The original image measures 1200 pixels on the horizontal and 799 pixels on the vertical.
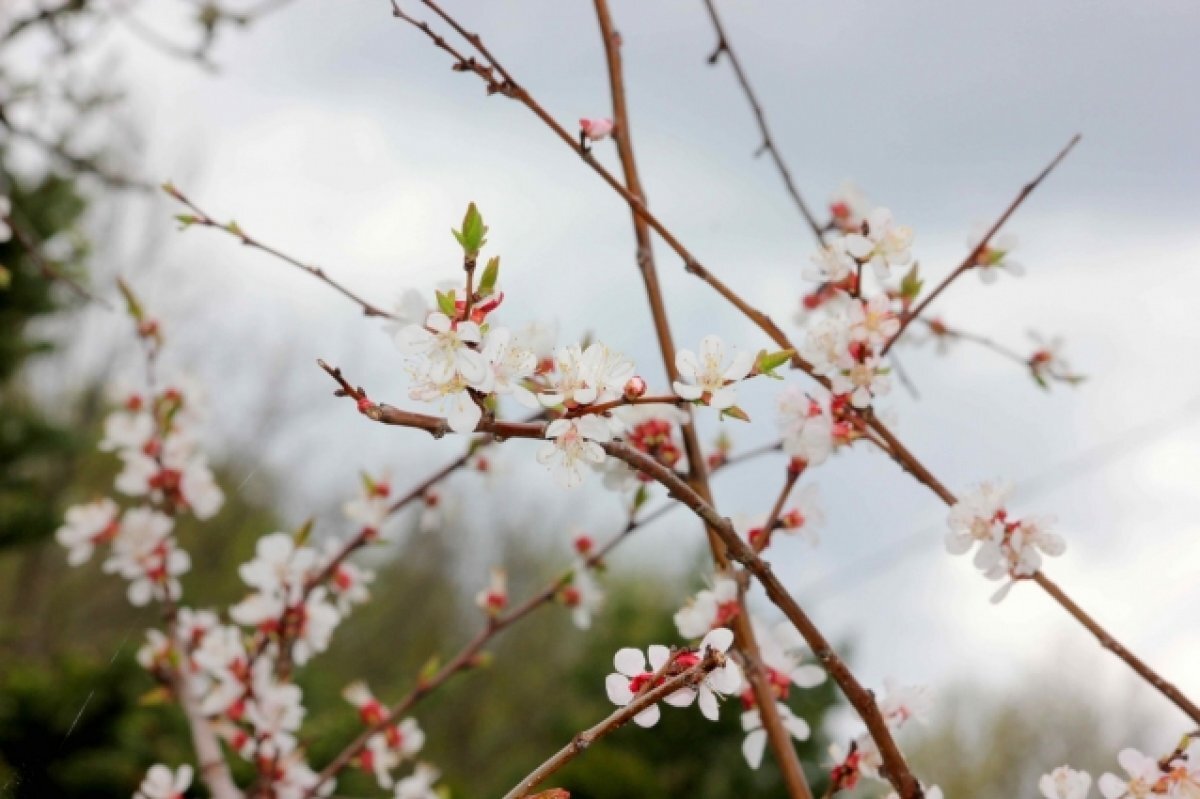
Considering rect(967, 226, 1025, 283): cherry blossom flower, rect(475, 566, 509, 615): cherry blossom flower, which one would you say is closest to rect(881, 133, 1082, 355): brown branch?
rect(967, 226, 1025, 283): cherry blossom flower

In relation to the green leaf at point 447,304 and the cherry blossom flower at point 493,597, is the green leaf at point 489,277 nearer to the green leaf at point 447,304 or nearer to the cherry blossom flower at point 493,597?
the green leaf at point 447,304

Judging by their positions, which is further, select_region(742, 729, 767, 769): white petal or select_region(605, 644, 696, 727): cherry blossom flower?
select_region(742, 729, 767, 769): white petal

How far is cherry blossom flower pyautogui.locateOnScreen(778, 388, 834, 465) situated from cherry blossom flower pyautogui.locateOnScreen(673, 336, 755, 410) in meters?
0.25

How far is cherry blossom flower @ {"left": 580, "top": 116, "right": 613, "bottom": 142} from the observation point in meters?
0.85

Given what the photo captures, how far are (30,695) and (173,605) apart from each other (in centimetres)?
300

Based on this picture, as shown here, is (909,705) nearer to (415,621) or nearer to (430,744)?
(430,744)

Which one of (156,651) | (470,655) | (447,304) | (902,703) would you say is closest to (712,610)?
(902,703)

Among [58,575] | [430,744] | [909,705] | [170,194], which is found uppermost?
[58,575]

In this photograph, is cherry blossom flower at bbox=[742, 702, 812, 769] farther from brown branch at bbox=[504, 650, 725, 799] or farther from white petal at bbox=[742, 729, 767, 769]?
brown branch at bbox=[504, 650, 725, 799]

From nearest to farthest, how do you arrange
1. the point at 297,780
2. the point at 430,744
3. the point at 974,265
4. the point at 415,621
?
1. the point at 974,265
2. the point at 297,780
3. the point at 430,744
4. the point at 415,621

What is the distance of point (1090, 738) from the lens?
7.72m

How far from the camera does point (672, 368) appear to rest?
0.90 meters

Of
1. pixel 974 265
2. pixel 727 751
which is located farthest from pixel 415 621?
pixel 974 265

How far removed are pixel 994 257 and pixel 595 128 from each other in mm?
460
